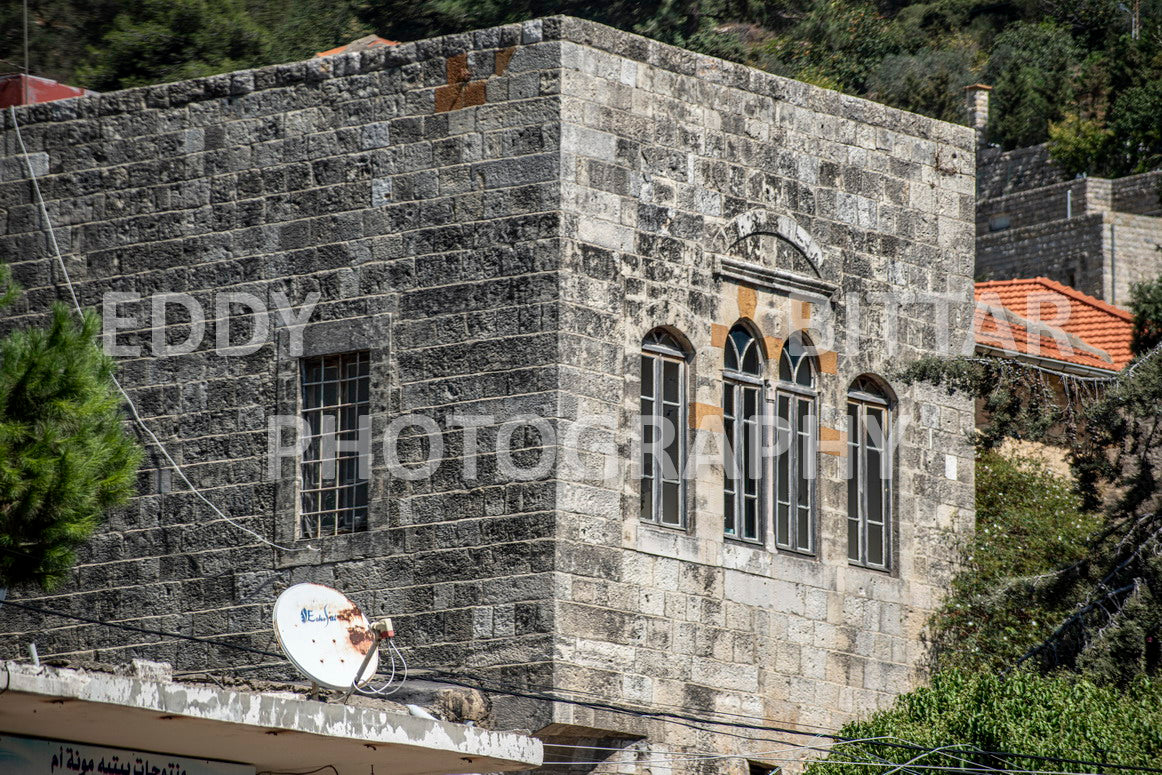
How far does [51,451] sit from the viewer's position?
14258 mm

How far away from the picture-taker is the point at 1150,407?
17.8 m

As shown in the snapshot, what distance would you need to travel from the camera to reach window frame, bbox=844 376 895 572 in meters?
18.5

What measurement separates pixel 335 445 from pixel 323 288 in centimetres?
133

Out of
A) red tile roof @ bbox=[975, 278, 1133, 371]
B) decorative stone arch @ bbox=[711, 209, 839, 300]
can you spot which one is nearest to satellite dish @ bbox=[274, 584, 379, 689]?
decorative stone arch @ bbox=[711, 209, 839, 300]

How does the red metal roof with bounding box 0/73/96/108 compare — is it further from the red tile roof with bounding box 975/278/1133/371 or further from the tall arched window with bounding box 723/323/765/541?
the red tile roof with bounding box 975/278/1133/371

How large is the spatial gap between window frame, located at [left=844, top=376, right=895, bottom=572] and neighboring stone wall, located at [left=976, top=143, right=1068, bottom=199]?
25.7 m

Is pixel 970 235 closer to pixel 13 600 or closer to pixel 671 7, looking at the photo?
pixel 13 600

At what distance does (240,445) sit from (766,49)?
29400 millimetres

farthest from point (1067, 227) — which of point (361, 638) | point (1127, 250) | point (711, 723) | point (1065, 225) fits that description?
point (361, 638)

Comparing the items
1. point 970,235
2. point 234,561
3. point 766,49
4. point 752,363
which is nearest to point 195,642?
point 234,561

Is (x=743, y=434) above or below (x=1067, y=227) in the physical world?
below

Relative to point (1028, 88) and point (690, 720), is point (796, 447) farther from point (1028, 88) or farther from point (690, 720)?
point (1028, 88)

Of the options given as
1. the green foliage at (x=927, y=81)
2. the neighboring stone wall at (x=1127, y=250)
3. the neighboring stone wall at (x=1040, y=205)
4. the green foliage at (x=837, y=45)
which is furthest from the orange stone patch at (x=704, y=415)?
the green foliage at (x=927, y=81)

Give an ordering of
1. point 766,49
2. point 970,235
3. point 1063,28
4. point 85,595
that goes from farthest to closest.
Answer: point 1063,28
point 766,49
point 970,235
point 85,595
